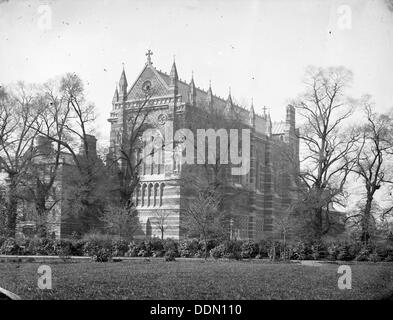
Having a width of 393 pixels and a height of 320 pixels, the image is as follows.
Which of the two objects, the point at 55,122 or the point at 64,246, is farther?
the point at 64,246

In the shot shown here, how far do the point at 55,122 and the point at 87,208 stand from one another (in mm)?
8402

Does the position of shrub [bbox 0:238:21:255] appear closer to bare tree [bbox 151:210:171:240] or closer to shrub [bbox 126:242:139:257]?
shrub [bbox 126:242:139:257]

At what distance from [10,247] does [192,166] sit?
7731 millimetres

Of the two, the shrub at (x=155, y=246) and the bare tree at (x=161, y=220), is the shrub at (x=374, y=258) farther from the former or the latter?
the bare tree at (x=161, y=220)

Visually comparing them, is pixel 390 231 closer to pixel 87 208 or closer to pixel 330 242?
pixel 330 242

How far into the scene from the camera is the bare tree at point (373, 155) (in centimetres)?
1141

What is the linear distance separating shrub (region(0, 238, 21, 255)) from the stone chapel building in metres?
5.55

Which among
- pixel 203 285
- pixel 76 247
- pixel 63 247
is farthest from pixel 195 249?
pixel 203 285

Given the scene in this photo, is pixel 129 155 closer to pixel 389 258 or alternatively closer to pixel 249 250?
pixel 249 250

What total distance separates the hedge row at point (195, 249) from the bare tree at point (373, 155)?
1411mm

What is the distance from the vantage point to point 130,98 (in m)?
28.4
